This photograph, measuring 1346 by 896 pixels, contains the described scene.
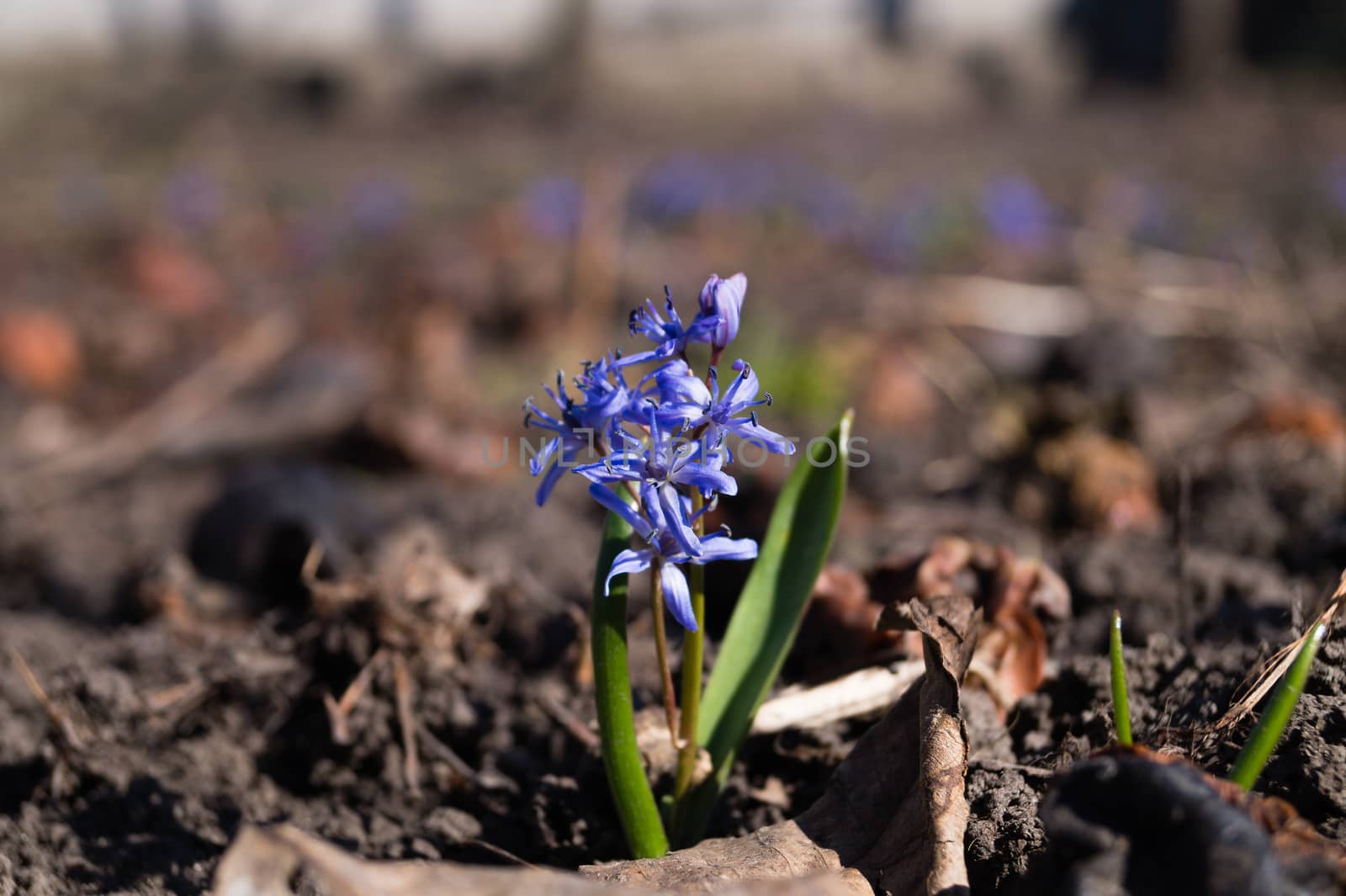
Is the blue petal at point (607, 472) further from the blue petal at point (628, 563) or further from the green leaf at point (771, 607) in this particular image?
the green leaf at point (771, 607)

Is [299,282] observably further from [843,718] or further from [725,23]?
[725,23]

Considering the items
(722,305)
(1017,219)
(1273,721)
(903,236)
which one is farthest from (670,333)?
(1017,219)

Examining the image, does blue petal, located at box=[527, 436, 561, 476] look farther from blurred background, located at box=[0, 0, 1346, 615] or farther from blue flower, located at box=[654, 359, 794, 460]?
blurred background, located at box=[0, 0, 1346, 615]

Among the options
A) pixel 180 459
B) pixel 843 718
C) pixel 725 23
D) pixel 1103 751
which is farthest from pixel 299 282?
pixel 725 23

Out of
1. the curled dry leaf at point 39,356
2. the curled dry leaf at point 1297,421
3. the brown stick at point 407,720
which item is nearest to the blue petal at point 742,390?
the brown stick at point 407,720

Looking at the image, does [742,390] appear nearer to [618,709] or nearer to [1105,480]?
[618,709]

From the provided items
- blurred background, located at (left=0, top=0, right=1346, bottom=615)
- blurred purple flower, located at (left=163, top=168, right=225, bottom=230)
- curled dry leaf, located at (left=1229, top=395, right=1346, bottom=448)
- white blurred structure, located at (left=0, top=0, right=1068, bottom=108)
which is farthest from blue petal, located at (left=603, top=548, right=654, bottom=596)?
white blurred structure, located at (left=0, top=0, right=1068, bottom=108)
